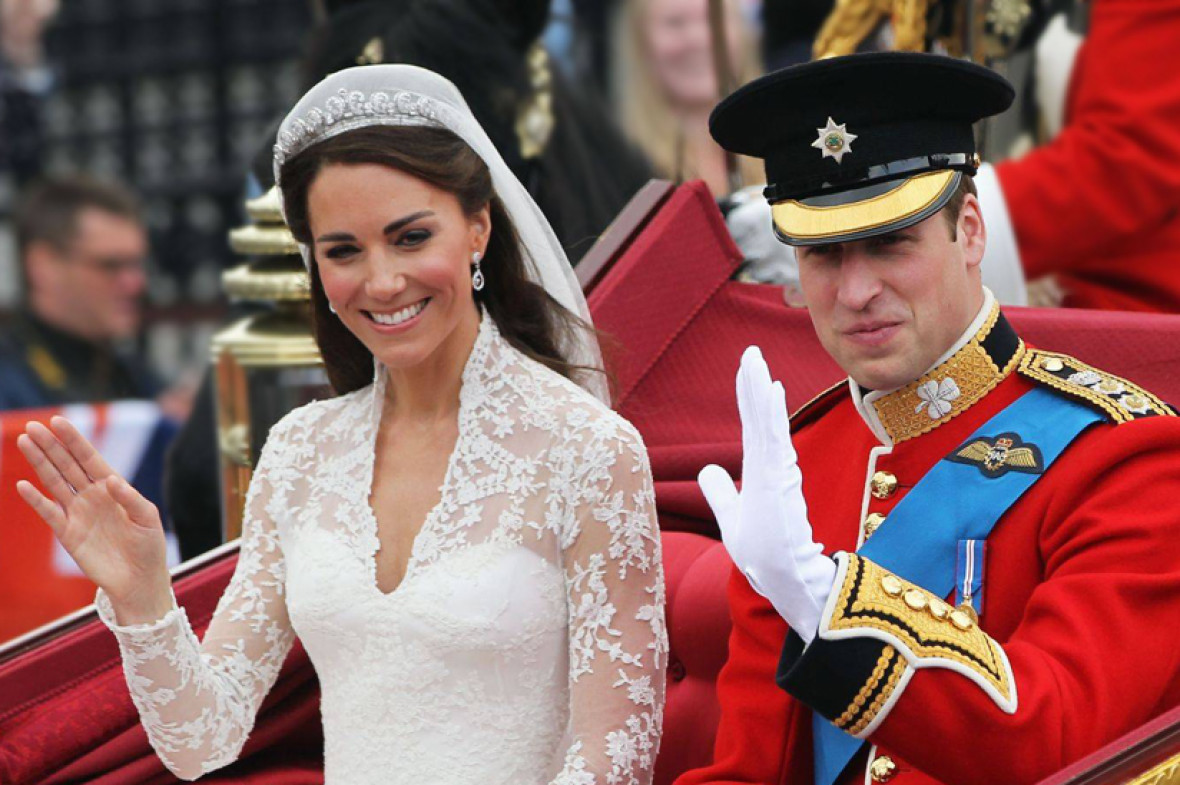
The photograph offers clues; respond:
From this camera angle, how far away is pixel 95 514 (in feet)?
7.34

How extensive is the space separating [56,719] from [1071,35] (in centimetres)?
225

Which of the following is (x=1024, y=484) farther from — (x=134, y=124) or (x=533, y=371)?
(x=134, y=124)

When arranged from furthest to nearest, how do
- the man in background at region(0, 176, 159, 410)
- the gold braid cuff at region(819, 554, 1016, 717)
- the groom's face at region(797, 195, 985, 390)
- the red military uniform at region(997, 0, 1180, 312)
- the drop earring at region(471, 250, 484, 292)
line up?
the man in background at region(0, 176, 159, 410), the red military uniform at region(997, 0, 1180, 312), the drop earring at region(471, 250, 484, 292), the groom's face at region(797, 195, 985, 390), the gold braid cuff at region(819, 554, 1016, 717)

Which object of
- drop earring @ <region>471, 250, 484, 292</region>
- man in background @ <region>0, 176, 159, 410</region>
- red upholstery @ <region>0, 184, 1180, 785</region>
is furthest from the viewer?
man in background @ <region>0, 176, 159, 410</region>

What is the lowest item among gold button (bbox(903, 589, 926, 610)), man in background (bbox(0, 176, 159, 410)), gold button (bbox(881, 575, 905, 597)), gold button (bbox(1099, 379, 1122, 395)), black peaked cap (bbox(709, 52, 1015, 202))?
man in background (bbox(0, 176, 159, 410))

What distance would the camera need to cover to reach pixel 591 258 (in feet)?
9.80

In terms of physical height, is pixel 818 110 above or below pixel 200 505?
above

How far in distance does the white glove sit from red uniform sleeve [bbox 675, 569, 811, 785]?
0.29m

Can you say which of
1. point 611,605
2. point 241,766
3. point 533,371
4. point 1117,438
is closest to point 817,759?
point 611,605

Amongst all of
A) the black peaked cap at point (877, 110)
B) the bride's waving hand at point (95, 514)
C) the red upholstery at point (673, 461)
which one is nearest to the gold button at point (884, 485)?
the black peaked cap at point (877, 110)

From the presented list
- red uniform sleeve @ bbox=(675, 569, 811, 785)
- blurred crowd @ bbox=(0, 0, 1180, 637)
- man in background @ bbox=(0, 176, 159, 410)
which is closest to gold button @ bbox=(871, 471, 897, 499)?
red uniform sleeve @ bbox=(675, 569, 811, 785)

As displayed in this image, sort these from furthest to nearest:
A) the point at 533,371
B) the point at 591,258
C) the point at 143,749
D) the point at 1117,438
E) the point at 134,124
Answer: the point at 134,124, the point at 591,258, the point at 143,749, the point at 533,371, the point at 1117,438

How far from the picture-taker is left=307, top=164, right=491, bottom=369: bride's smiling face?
235 centimetres

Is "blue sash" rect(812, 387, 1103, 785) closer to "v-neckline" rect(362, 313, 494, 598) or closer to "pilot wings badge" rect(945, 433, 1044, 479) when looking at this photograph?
"pilot wings badge" rect(945, 433, 1044, 479)
